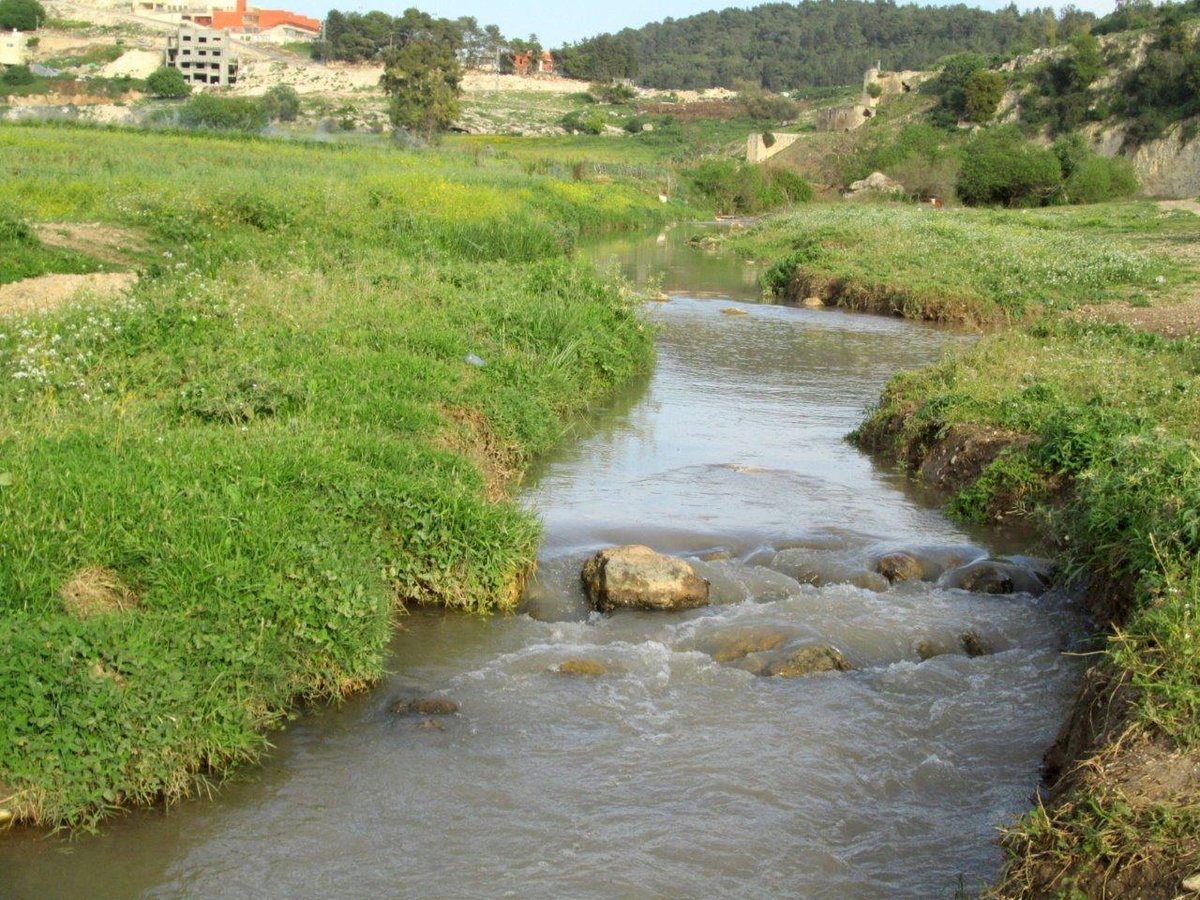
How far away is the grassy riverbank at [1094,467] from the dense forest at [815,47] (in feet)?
421

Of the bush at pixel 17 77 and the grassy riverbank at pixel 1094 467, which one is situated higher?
the bush at pixel 17 77

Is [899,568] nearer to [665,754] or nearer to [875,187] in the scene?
[665,754]

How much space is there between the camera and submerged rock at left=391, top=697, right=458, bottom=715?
270 inches

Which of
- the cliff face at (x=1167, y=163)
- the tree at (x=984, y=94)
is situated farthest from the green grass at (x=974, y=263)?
the tree at (x=984, y=94)

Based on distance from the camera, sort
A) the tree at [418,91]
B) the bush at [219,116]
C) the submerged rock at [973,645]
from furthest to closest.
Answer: the tree at [418,91]
the bush at [219,116]
the submerged rock at [973,645]

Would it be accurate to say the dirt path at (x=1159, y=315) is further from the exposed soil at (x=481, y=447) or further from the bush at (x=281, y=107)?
the bush at (x=281, y=107)

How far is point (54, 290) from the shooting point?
1352 cm

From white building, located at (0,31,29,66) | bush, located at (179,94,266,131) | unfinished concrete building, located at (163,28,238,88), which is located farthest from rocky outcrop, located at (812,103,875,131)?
white building, located at (0,31,29,66)

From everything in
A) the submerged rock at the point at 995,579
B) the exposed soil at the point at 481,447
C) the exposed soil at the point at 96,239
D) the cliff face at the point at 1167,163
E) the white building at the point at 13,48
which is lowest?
the submerged rock at the point at 995,579

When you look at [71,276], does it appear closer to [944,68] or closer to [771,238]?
[771,238]

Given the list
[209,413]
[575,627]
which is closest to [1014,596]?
[575,627]

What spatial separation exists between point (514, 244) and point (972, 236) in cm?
1415

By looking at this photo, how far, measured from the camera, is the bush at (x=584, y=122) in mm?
101250

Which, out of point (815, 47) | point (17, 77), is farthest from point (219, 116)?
point (815, 47)
